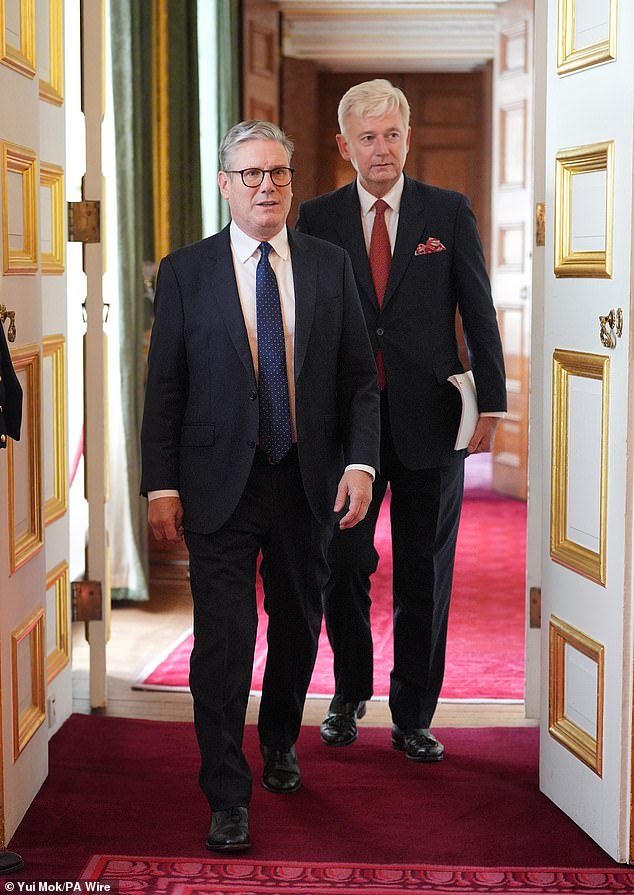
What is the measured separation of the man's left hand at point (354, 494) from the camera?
8.88ft

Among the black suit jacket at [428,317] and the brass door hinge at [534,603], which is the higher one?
the black suit jacket at [428,317]

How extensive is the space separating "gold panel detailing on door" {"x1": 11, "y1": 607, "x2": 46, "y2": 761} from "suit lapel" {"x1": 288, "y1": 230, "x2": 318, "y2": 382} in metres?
0.87

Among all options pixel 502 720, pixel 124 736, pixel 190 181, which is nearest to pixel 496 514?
pixel 190 181

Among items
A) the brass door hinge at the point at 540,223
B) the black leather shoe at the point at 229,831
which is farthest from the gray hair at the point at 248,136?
the black leather shoe at the point at 229,831

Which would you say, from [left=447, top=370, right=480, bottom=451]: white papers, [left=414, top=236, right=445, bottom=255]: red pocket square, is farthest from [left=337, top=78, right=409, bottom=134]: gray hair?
[left=447, top=370, right=480, bottom=451]: white papers

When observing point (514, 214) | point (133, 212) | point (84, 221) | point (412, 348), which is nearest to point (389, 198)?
point (412, 348)

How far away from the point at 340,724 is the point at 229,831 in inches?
32.4

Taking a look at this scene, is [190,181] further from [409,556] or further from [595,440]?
[595,440]

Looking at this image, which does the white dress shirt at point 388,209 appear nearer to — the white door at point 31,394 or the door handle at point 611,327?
the door handle at point 611,327

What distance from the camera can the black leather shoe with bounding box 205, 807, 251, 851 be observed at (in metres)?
2.64

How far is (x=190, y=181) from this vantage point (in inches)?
199

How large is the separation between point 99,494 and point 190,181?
1.86 meters

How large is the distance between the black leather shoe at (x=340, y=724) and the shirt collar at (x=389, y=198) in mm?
1336

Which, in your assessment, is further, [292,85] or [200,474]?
[292,85]
